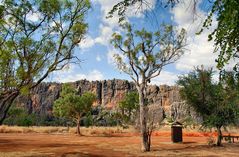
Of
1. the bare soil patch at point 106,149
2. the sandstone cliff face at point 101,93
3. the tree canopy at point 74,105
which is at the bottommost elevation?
the bare soil patch at point 106,149

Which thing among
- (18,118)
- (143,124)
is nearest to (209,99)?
(143,124)

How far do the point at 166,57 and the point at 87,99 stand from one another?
3160cm

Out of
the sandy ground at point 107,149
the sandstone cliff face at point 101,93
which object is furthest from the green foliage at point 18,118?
the sandstone cliff face at point 101,93

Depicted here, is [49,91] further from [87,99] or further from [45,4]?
[45,4]

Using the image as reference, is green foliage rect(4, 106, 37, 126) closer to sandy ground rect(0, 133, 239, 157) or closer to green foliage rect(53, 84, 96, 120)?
green foliage rect(53, 84, 96, 120)

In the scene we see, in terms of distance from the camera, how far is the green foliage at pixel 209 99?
31172 millimetres

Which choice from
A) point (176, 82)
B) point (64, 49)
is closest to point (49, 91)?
point (176, 82)

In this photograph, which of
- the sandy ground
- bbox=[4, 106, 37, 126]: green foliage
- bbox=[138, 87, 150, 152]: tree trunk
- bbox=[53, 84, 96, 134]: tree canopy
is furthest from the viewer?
bbox=[4, 106, 37, 126]: green foliage

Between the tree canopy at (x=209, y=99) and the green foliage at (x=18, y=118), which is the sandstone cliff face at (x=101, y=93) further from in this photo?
the tree canopy at (x=209, y=99)

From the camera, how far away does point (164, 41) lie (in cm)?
3216

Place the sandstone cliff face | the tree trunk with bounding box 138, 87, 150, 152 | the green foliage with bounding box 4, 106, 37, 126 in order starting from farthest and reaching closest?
the sandstone cliff face → the green foliage with bounding box 4, 106, 37, 126 → the tree trunk with bounding box 138, 87, 150, 152

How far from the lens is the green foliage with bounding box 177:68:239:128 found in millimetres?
31172

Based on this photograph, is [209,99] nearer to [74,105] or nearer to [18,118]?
[74,105]

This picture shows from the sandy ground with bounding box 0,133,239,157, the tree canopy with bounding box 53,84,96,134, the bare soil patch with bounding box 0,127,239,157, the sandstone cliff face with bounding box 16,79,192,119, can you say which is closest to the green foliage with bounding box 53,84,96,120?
the tree canopy with bounding box 53,84,96,134
